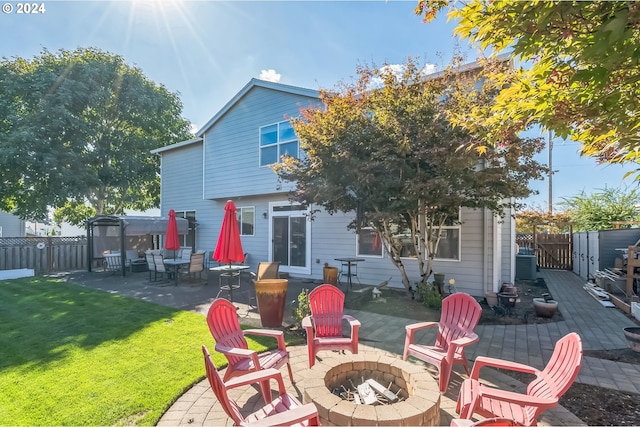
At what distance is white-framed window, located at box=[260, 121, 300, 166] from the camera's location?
36.0 ft

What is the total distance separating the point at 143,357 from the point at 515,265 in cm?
1172

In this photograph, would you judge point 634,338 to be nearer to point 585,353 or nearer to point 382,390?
point 585,353

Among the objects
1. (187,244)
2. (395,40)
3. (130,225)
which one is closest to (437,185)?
(395,40)

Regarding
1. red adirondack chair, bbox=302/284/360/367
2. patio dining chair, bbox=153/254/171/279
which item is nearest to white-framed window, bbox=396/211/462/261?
red adirondack chair, bbox=302/284/360/367

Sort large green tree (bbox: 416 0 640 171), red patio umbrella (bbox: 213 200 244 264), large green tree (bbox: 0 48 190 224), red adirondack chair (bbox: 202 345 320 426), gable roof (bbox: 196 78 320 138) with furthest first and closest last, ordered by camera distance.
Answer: large green tree (bbox: 0 48 190 224), gable roof (bbox: 196 78 320 138), red patio umbrella (bbox: 213 200 244 264), red adirondack chair (bbox: 202 345 320 426), large green tree (bbox: 416 0 640 171)

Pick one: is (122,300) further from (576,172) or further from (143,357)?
(576,172)

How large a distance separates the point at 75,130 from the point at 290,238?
51.0 feet

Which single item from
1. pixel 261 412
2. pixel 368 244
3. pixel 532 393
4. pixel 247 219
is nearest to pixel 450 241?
pixel 368 244

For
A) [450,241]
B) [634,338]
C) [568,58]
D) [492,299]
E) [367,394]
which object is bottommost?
[492,299]

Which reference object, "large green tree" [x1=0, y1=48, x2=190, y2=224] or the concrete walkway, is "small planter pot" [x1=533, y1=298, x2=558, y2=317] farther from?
"large green tree" [x1=0, y1=48, x2=190, y2=224]

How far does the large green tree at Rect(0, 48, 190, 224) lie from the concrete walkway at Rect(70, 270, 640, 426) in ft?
40.0

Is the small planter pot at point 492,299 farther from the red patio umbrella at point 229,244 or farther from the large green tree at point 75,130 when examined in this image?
the large green tree at point 75,130

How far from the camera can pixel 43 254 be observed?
13.2 meters

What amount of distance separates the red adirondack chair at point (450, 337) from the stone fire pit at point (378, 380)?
0.63 m
